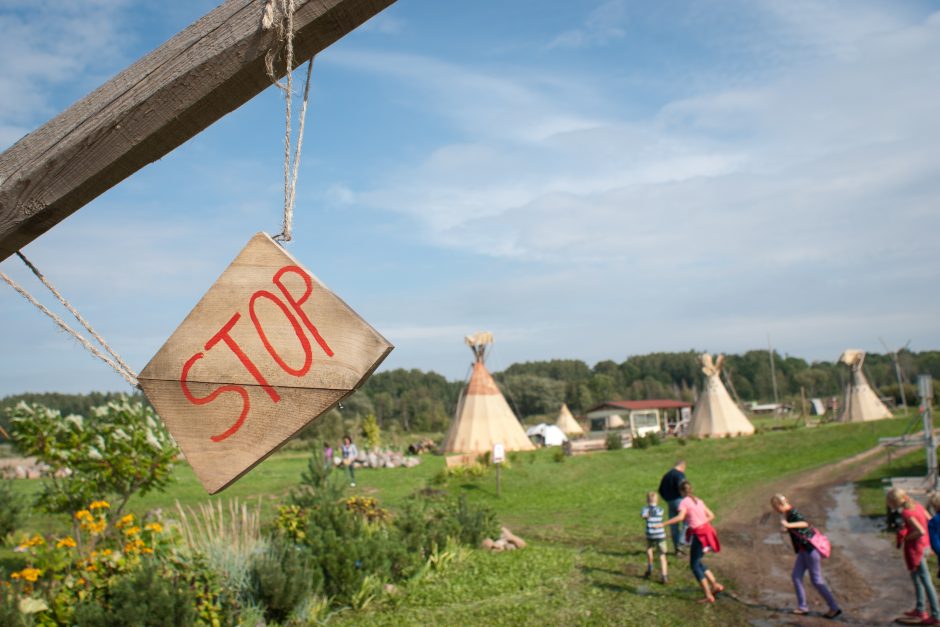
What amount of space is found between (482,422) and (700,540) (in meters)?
18.2

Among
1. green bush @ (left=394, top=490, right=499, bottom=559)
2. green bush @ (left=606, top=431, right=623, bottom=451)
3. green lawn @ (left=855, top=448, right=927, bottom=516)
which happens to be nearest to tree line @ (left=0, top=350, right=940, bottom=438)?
green bush @ (left=606, top=431, right=623, bottom=451)

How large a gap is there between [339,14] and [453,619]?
22.3 feet

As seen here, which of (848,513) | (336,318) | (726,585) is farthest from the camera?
(848,513)

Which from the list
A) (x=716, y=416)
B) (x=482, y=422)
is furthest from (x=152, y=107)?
(x=716, y=416)

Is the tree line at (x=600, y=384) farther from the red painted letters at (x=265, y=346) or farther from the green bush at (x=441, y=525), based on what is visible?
the red painted letters at (x=265, y=346)

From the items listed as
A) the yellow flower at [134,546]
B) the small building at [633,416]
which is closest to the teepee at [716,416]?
the small building at [633,416]

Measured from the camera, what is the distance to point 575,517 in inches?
554

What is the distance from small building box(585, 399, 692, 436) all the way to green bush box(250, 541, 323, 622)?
31.6 metres

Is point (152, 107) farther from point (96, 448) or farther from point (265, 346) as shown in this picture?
point (96, 448)

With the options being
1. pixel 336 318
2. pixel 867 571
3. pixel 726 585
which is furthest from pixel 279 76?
pixel 867 571

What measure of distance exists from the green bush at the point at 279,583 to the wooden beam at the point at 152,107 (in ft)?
19.8

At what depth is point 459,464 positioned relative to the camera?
1998 centimetres

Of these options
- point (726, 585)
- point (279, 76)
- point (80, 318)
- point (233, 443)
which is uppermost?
point (279, 76)

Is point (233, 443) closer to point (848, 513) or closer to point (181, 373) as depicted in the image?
point (181, 373)
